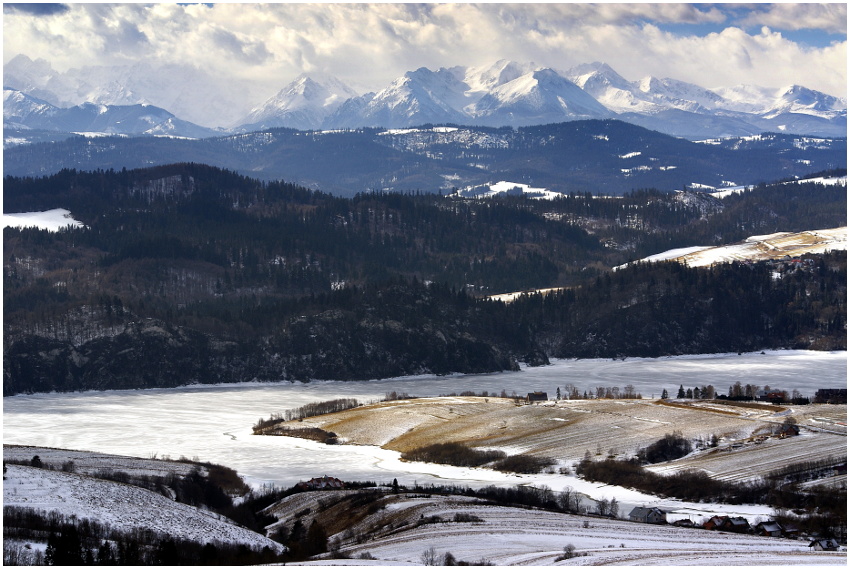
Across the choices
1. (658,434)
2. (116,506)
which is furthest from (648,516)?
(658,434)

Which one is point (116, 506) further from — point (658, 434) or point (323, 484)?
point (658, 434)

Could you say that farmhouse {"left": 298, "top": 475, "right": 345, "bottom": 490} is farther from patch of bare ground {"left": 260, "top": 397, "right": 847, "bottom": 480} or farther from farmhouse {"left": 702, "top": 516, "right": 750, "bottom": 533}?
farmhouse {"left": 702, "top": 516, "right": 750, "bottom": 533}

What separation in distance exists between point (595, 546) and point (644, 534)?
843cm

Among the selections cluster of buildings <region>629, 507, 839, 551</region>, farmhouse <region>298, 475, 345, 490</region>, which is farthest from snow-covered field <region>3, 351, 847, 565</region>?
farmhouse <region>298, 475, 345, 490</region>

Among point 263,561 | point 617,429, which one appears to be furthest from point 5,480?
point 617,429

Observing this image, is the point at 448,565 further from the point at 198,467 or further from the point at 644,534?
the point at 198,467

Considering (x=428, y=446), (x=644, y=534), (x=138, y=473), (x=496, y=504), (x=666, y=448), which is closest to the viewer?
(x=644, y=534)

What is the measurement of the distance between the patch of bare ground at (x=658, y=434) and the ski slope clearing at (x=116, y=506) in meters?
61.9

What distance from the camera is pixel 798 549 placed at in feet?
332

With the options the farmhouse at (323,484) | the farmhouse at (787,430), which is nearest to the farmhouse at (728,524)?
the farmhouse at (323,484)

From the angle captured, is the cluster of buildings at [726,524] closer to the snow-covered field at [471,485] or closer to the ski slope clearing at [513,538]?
the snow-covered field at [471,485]

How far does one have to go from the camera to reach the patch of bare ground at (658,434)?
15362 cm

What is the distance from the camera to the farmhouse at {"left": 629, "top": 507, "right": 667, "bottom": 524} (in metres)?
120

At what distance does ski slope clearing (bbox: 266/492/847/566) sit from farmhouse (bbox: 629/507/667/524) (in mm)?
4658
